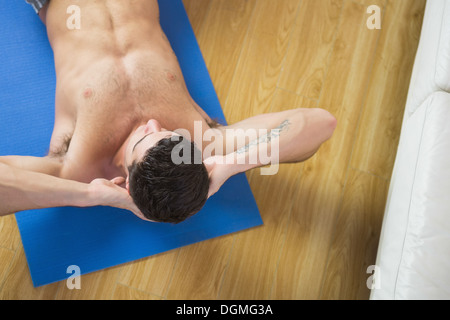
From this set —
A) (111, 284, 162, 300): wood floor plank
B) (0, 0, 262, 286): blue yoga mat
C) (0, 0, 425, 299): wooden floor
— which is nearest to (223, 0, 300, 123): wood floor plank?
(0, 0, 425, 299): wooden floor

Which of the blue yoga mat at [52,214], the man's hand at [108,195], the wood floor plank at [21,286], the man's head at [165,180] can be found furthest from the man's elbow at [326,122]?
the wood floor plank at [21,286]

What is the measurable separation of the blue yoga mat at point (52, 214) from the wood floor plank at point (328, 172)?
0.21 meters

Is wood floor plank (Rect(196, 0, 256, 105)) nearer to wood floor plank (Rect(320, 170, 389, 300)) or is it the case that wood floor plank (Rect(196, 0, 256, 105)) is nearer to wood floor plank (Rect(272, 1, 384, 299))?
wood floor plank (Rect(272, 1, 384, 299))

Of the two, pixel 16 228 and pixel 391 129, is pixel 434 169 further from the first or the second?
pixel 16 228

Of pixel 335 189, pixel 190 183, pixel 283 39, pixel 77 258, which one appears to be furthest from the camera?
pixel 283 39

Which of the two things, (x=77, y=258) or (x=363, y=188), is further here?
(x=363, y=188)

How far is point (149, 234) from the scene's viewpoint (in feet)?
4.26

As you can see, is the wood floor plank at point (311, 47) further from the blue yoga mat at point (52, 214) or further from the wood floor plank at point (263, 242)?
the blue yoga mat at point (52, 214)

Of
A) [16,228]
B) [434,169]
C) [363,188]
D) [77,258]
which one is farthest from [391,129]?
[16,228]

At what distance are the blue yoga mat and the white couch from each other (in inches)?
19.7

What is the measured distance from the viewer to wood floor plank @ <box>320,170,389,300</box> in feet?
4.58

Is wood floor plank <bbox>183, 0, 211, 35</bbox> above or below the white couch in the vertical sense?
above

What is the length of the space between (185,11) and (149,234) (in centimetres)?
94

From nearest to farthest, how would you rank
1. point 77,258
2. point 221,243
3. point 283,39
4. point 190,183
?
point 190,183 → point 77,258 → point 221,243 → point 283,39
